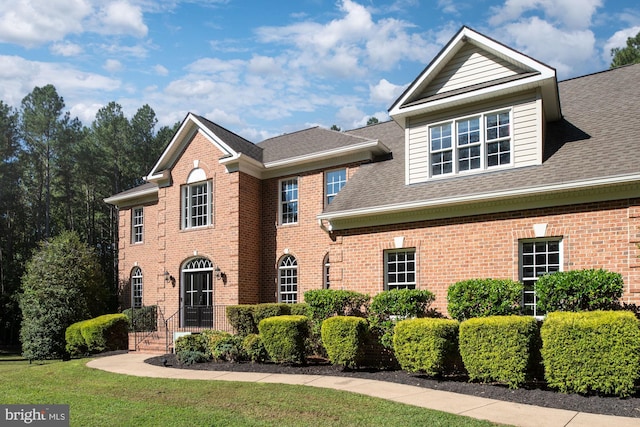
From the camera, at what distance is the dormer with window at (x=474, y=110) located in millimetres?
12677

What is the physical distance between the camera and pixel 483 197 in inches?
474

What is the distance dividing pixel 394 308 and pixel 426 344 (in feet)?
5.79

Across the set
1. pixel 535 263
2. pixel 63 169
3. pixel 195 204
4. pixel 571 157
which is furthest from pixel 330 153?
pixel 63 169

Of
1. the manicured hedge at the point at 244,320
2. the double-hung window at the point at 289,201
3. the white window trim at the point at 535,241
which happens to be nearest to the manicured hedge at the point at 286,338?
the manicured hedge at the point at 244,320

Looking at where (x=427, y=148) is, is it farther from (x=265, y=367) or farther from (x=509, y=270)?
(x=265, y=367)

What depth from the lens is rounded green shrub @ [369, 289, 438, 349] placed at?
12.3m

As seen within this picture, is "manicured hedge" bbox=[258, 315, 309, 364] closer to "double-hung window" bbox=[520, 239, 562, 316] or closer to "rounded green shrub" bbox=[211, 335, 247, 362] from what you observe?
"rounded green shrub" bbox=[211, 335, 247, 362]

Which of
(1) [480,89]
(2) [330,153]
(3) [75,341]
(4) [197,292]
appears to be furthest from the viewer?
(4) [197,292]

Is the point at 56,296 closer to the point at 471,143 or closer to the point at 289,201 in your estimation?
the point at 289,201

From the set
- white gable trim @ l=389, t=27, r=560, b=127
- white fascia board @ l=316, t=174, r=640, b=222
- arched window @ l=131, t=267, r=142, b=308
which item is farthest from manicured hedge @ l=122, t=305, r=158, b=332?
white gable trim @ l=389, t=27, r=560, b=127

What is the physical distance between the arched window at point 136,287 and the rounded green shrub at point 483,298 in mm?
17608

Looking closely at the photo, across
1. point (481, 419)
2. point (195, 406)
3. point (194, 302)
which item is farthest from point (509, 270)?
point (194, 302)

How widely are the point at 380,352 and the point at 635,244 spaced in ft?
20.7

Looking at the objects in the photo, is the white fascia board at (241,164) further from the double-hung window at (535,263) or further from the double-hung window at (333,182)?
the double-hung window at (535,263)
